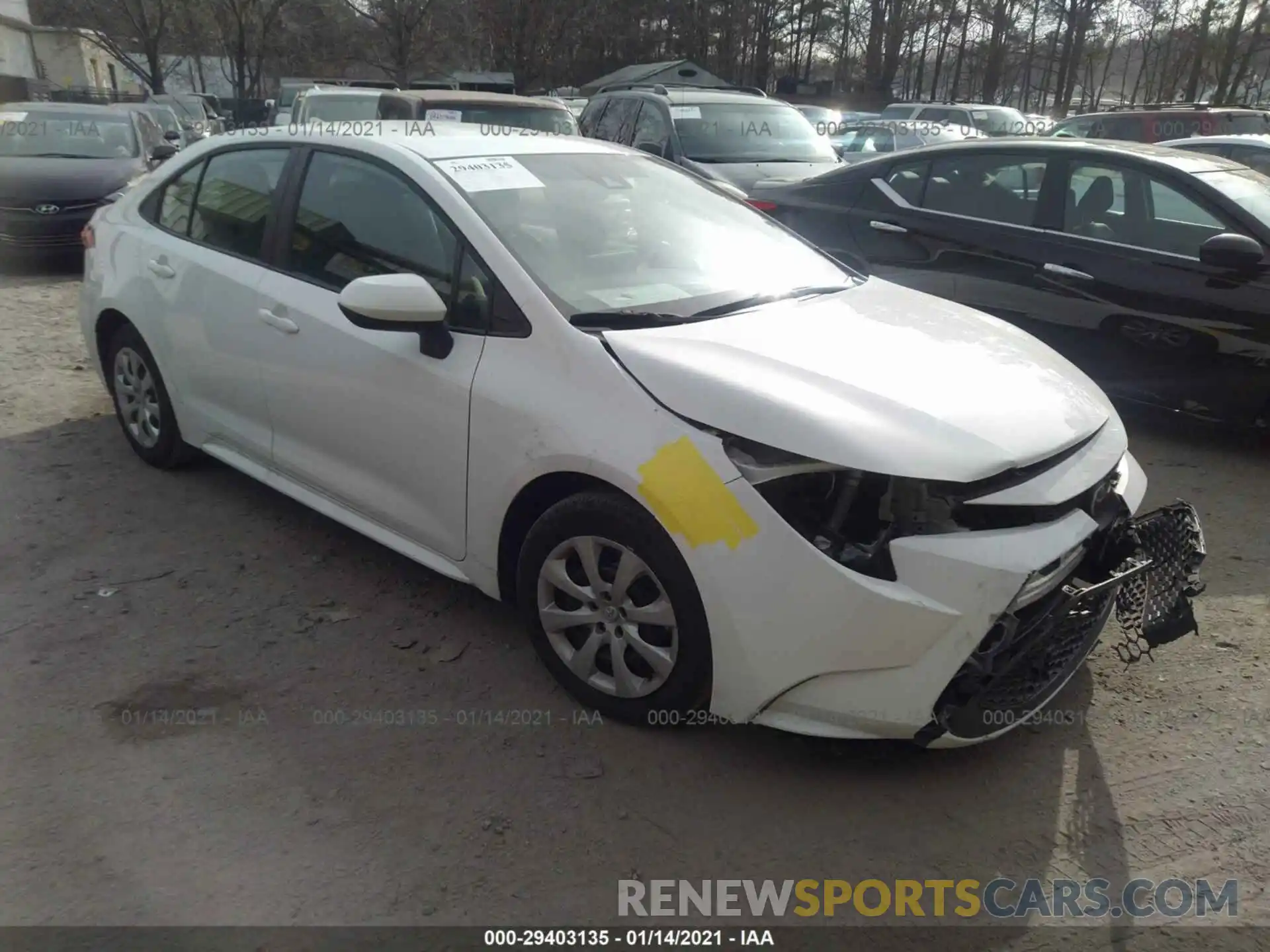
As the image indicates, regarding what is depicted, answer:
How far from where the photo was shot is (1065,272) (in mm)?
5469

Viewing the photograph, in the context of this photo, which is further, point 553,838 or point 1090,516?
point 1090,516

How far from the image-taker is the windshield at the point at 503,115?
31.9ft

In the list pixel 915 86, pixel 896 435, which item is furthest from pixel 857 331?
pixel 915 86

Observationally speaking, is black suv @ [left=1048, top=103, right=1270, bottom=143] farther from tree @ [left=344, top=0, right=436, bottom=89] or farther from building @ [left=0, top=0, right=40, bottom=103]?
building @ [left=0, top=0, right=40, bottom=103]

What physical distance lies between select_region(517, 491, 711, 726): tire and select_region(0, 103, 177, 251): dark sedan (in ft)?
29.6

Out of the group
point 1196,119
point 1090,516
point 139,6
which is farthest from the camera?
point 139,6

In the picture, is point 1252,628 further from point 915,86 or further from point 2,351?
point 915,86

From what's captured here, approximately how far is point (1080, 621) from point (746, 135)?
321 inches

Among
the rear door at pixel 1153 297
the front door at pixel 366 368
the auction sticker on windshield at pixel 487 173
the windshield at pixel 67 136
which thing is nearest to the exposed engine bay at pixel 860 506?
the front door at pixel 366 368

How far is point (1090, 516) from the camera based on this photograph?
278 cm

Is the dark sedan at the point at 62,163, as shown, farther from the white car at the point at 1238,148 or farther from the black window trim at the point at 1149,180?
the white car at the point at 1238,148

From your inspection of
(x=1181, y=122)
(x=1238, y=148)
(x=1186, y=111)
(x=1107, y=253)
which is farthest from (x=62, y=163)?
(x=1186, y=111)

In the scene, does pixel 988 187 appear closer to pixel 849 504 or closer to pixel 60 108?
pixel 849 504

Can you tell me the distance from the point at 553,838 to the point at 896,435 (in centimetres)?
135
